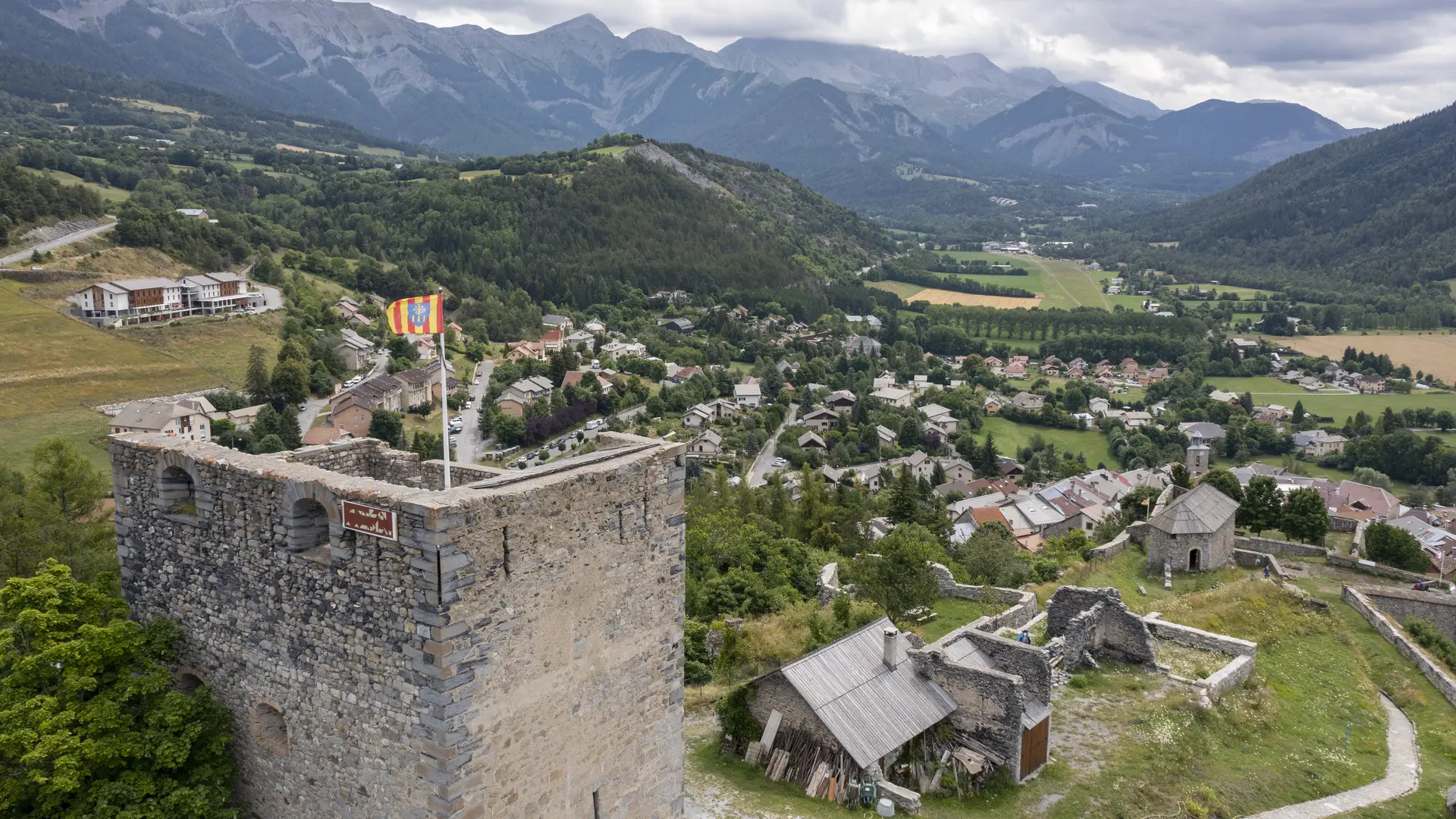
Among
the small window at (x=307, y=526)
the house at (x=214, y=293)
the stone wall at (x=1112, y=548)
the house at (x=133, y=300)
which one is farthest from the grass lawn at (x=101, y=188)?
the small window at (x=307, y=526)

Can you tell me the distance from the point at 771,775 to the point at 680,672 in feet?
25.5

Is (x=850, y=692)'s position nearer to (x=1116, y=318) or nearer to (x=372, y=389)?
(x=372, y=389)

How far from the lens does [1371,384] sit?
125125mm

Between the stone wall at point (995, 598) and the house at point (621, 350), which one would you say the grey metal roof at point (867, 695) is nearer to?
the stone wall at point (995, 598)

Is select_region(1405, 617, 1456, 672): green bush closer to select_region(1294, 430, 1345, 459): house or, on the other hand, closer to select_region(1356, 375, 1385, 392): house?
select_region(1294, 430, 1345, 459): house

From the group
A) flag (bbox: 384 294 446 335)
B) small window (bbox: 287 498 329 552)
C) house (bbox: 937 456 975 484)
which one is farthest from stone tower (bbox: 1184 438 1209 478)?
small window (bbox: 287 498 329 552)

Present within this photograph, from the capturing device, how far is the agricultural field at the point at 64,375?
59719 mm

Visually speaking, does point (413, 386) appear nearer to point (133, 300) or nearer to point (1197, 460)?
point (133, 300)

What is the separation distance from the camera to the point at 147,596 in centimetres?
1185

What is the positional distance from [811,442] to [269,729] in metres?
83.3

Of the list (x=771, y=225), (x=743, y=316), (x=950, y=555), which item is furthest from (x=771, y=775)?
(x=771, y=225)

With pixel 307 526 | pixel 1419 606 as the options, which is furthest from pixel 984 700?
pixel 1419 606

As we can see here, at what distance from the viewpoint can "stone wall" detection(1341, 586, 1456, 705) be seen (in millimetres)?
27438

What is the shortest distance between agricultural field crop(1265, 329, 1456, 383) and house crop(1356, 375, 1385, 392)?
7.21 meters
